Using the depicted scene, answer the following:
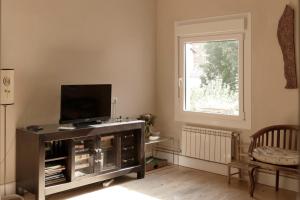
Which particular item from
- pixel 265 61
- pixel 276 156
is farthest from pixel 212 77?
pixel 276 156

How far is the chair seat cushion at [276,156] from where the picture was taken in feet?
12.2

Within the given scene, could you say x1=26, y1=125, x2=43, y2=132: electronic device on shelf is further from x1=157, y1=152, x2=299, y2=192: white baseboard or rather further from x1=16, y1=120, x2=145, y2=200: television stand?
x1=157, y1=152, x2=299, y2=192: white baseboard

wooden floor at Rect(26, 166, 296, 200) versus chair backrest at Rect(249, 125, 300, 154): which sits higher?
chair backrest at Rect(249, 125, 300, 154)

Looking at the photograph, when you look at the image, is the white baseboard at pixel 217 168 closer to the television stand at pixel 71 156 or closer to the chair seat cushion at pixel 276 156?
the chair seat cushion at pixel 276 156

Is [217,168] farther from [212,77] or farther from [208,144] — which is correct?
[212,77]

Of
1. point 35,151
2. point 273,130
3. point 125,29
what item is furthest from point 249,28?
point 35,151

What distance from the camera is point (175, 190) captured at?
4.25m

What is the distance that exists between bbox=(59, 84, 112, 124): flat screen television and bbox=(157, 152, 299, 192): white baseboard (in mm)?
1442

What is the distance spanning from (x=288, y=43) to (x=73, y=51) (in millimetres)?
2564

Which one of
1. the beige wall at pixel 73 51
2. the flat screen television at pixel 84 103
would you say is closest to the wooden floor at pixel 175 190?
the flat screen television at pixel 84 103

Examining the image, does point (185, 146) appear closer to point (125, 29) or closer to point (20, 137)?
point (125, 29)

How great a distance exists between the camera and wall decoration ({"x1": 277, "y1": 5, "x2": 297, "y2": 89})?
4102 mm

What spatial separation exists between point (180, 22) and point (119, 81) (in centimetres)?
124

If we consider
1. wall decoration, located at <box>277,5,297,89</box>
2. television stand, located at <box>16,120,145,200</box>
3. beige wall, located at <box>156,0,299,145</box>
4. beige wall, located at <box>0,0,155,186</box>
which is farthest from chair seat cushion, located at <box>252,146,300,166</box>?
beige wall, located at <box>0,0,155,186</box>
